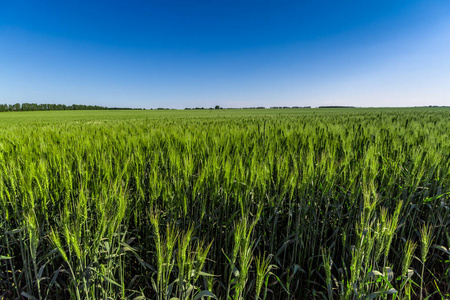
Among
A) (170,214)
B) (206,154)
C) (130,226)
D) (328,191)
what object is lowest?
(130,226)

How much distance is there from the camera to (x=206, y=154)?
2064 millimetres

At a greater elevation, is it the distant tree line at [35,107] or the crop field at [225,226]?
the distant tree line at [35,107]

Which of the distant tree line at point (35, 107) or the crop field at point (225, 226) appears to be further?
the distant tree line at point (35, 107)

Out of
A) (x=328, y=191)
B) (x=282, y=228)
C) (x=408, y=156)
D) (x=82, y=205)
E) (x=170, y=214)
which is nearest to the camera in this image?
(x=82, y=205)

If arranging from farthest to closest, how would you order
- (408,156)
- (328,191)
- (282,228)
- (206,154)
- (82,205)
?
(206,154) < (408,156) < (282,228) < (328,191) < (82,205)

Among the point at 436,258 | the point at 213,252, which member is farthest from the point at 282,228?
the point at 436,258

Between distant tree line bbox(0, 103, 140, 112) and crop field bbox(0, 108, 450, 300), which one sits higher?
distant tree line bbox(0, 103, 140, 112)

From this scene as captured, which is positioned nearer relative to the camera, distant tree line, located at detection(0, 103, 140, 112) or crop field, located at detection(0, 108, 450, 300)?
crop field, located at detection(0, 108, 450, 300)

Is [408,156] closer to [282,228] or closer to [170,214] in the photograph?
[282,228]

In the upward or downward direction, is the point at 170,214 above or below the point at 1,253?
above

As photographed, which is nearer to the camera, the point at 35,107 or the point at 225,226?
the point at 225,226

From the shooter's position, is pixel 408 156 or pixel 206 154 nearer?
pixel 408 156

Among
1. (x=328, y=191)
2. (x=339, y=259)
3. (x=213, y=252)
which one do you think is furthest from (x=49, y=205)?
(x=339, y=259)

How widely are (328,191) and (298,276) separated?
0.62 m
